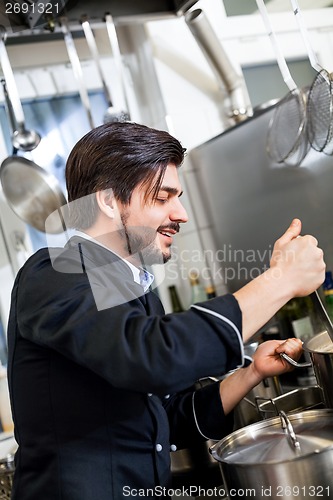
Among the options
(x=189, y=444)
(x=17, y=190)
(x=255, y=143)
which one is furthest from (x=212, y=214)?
(x=189, y=444)

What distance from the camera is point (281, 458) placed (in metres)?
0.72

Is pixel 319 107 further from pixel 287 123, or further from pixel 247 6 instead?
pixel 247 6

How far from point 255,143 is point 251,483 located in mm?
933

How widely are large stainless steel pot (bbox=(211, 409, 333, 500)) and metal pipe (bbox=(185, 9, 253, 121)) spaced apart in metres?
0.99

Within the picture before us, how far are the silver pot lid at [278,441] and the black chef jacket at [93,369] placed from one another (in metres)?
0.10

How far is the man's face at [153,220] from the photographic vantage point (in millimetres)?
820

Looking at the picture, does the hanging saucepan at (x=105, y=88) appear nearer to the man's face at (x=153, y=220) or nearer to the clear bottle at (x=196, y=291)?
the clear bottle at (x=196, y=291)

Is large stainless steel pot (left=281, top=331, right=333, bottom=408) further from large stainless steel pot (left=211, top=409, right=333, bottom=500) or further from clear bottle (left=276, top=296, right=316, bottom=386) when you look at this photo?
clear bottle (left=276, top=296, right=316, bottom=386)

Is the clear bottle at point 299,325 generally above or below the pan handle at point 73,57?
below

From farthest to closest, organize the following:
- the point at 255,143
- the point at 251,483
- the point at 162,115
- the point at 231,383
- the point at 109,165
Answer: the point at 162,115 < the point at 255,143 < the point at 231,383 < the point at 109,165 < the point at 251,483

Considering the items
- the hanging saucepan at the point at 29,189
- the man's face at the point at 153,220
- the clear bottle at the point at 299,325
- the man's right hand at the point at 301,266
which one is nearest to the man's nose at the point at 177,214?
the man's face at the point at 153,220

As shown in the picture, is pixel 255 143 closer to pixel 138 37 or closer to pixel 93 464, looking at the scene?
pixel 138 37

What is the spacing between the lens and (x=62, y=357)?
80 centimetres

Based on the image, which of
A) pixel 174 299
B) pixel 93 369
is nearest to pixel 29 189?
pixel 174 299
